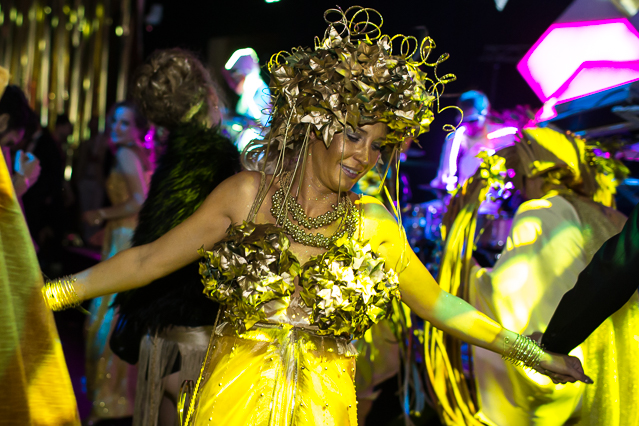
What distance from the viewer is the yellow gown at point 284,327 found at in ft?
5.16

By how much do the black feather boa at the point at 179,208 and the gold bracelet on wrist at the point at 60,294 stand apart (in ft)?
2.43

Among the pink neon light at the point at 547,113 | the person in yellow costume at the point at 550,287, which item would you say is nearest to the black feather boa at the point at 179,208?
the person in yellow costume at the point at 550,287

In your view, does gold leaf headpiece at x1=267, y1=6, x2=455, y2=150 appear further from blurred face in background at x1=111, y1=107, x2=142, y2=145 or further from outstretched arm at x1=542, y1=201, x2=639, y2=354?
blurred face in background at x1=111, y1=107, x2=142, y2=145

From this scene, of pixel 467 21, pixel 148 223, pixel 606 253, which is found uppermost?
pixel 467 21

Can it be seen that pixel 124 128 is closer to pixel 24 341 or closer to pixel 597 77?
pixel 24 341

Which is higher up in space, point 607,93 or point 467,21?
point 467,21

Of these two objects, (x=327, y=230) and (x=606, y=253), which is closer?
(x=327, y=230)

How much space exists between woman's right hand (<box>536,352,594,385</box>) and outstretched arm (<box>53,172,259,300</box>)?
1029 millimetres

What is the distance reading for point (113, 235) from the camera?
3914mm

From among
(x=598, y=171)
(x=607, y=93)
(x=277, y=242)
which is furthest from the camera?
(x=607, y=93)

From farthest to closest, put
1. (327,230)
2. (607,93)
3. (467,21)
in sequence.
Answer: (467,21) < (607,93) < (327,230)

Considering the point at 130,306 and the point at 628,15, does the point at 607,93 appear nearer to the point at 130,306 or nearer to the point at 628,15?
the point at 628,15

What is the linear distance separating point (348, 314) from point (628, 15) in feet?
8.88

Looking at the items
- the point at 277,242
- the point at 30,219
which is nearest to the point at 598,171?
the point at 277,242
